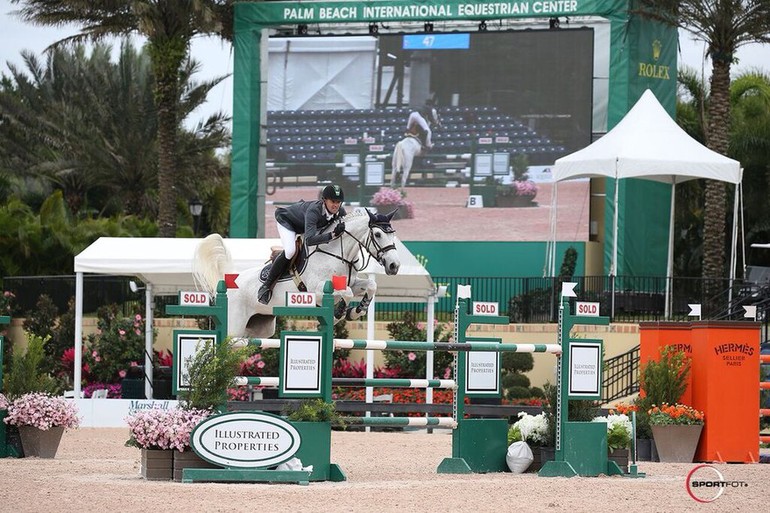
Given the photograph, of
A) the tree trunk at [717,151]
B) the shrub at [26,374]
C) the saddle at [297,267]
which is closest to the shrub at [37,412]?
the shrub at [26,374]

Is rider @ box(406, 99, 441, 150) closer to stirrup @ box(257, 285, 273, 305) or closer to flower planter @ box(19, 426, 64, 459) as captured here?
stirrup @ box(257, 285, 273, 305)

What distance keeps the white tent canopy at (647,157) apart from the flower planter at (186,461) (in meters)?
13.5

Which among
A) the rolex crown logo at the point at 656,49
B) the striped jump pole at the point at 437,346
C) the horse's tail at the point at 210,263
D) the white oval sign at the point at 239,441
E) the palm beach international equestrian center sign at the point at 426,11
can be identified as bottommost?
the white oval sign at the point at 239,441

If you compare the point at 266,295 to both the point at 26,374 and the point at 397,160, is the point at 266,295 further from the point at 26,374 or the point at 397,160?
the point at 397,160

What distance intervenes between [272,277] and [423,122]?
17.7 m

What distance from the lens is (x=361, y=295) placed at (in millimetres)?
11508

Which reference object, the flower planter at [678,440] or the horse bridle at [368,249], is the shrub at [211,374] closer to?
the horse bridle at [368,249]

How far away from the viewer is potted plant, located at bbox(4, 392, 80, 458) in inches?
462

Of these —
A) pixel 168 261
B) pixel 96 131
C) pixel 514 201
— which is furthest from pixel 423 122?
pixel 168 261

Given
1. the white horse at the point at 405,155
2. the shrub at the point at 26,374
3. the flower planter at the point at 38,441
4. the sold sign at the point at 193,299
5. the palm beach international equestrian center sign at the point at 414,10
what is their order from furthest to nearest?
1. the white horse at the point at 405,155
2. the palm beach international equestrian center sign at the point at 414,10
3. the shrub at the point at 26,374
4. the flower planter at the point at 38,441
5. the sold sign at the point at 193,299

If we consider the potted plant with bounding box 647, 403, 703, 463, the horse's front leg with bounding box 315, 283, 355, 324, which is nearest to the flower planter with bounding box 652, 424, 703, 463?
the potted plant with bounding box 647, 403, 703, 463

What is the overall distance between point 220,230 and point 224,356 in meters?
33.4

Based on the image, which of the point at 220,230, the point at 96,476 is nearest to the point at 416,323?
the point at 96,476

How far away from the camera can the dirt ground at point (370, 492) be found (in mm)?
8070
